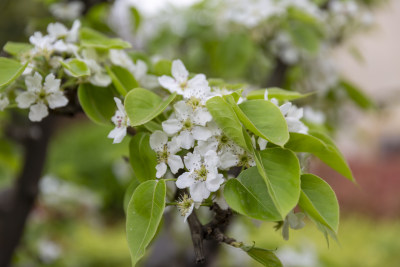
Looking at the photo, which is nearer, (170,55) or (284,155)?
(284,155)

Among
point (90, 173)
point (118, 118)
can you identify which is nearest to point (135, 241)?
point (118, 118)

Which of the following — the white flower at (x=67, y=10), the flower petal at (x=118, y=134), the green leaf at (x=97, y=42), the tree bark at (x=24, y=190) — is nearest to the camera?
the flower petal at (x=118, y=134)

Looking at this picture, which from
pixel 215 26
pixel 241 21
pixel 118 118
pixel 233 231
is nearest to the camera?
pixel 118 118

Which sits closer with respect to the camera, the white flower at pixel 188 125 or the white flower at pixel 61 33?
the white flower at pixel 188 125

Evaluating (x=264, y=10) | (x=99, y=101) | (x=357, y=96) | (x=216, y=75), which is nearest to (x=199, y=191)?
(x=99, y=101)

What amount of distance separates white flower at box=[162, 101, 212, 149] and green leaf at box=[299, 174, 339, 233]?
14 cm

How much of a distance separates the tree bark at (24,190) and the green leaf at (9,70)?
689 millimetres

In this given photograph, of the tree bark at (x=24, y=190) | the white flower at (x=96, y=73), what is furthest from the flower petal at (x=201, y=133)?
the tree bark at (x=24, y=190)

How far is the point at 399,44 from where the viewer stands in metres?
7.96

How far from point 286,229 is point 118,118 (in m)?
0.27

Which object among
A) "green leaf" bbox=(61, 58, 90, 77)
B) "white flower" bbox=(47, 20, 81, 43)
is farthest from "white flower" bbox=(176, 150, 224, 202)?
"white flower" bbox=(47, 20, 81, 43)

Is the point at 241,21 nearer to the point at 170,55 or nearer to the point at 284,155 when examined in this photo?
the point at 170,55

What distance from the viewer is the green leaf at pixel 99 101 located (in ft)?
2.32

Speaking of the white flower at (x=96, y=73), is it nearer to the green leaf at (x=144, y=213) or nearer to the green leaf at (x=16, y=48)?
the green leaf at (x=16, y=48)
